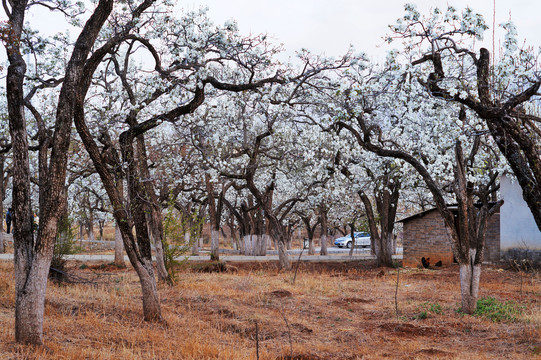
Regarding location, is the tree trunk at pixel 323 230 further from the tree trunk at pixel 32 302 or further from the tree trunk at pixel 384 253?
the tree trunk at pixel 32 302

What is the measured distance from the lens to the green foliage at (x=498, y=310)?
38.4 feet

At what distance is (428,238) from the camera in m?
26.5

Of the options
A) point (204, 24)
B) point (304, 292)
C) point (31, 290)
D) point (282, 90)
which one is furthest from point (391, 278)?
point (31, 290)

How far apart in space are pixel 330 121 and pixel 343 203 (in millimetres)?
22181

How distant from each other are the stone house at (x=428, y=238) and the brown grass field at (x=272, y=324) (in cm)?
896

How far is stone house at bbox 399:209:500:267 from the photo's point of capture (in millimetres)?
26109

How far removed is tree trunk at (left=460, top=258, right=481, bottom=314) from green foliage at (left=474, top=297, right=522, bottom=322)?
0.22m

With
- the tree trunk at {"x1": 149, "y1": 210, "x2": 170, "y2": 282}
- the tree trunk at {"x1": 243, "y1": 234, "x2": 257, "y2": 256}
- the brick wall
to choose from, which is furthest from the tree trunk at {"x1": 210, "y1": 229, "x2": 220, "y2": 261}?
the brick wall

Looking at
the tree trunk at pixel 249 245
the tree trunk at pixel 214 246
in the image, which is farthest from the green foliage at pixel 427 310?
the tree trunk at pixel 249 245

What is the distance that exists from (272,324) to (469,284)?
16.2ft

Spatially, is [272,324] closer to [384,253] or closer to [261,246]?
[384,253]

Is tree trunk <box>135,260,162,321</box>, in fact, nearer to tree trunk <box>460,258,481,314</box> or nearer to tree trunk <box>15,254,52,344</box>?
tree trunk <box>15,254,52,344</box>

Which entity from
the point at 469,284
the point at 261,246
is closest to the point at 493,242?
the point at 469,284

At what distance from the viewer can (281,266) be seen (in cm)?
2267
